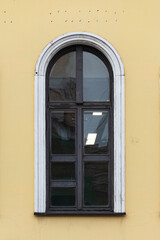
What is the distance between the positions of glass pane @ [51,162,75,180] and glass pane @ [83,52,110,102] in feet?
3.34

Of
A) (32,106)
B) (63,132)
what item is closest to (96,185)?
(63,132)

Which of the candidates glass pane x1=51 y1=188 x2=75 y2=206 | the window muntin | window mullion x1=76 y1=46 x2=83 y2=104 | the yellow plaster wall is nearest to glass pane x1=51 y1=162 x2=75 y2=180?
the window muntin

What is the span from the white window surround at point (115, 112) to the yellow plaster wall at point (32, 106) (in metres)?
0.09

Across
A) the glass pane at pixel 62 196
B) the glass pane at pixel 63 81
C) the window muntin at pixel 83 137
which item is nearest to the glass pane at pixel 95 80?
the window muntin at pixel 83 137

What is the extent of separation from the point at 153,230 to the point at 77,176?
4.29ft

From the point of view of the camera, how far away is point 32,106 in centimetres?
595

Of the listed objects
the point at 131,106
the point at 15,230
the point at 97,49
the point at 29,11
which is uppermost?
the point at 29,11

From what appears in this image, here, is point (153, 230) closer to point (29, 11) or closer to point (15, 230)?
point (15, 230)

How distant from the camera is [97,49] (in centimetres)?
608

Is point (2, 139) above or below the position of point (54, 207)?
above

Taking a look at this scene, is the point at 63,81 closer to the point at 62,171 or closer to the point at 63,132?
the point at 63,132

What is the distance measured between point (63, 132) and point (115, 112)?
807 millimetres

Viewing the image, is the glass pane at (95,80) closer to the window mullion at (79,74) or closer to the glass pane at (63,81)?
the window mullion at (79,74)

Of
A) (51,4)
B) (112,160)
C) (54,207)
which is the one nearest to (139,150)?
(112,160)
